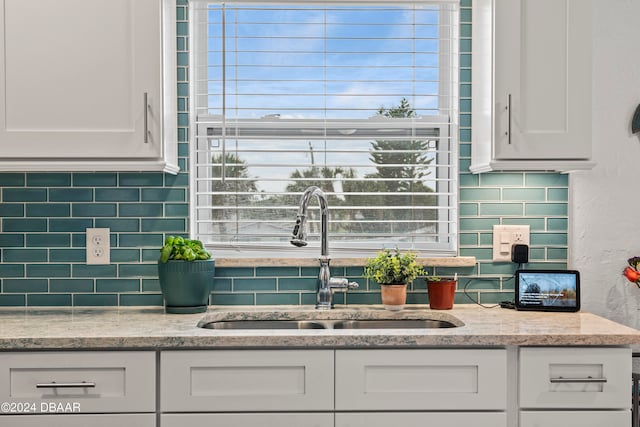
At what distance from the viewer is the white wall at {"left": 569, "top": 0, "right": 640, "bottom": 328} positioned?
96.0 inches

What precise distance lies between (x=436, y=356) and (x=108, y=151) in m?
1.27

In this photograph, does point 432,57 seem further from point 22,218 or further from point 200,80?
point 22,218

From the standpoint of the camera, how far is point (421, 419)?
1849mm

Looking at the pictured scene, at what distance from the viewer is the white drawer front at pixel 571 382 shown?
73.4 inches

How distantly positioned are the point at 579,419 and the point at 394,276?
76 centimetres

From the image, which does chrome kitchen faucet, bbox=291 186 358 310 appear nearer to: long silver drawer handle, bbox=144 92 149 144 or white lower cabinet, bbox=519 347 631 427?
long silver drawer handle, bbox=144 92 149 144

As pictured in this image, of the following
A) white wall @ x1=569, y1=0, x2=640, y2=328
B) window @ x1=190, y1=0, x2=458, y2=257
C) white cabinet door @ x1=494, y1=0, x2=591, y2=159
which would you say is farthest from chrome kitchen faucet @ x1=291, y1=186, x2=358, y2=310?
white wall @ x1=569, y1=0, x2=640, y2=328

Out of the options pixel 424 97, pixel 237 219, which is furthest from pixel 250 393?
pixel 424 97

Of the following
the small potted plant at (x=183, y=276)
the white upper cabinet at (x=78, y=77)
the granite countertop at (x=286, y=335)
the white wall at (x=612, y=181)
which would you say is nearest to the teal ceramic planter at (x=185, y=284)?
the small potted plant at (x=183, y=276)

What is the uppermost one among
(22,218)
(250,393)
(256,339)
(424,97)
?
(424,97)

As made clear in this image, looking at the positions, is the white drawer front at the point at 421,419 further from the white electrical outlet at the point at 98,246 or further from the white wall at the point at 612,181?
the white electrical outlet at the point at 98,246

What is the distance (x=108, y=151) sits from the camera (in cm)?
209

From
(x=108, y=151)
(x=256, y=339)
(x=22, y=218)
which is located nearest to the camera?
(x=256, y=339)

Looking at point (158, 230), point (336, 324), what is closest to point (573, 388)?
point (336, 324)
